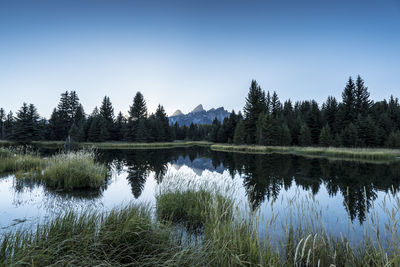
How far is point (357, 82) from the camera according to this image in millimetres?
45531

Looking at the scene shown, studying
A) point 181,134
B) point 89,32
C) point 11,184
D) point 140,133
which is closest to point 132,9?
point 89,32

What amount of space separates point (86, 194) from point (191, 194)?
4.37m

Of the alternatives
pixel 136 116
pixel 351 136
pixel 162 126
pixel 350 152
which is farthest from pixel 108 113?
pixel 351 136

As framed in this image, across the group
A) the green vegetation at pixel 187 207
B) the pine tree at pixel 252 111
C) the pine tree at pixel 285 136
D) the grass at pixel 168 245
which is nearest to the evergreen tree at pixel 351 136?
the pine tree at pixel 285 136

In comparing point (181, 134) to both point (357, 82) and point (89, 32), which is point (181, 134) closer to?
point (357, 82)

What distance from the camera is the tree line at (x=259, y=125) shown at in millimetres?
39031

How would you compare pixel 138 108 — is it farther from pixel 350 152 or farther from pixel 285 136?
pixel 350 152

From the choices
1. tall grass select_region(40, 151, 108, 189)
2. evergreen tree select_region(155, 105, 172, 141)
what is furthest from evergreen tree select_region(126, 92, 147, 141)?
tall grass select_region(40, 151, 108, 189)

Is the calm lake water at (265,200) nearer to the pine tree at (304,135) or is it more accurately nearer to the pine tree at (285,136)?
the pine tree at (285,136)

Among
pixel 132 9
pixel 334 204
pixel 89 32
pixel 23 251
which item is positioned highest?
pixel 132 9

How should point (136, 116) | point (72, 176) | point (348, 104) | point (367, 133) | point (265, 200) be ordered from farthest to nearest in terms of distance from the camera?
1. point (136, 116)
2. point (348, 104)
3. point (367, 133)
4. point (72, 176)
5. point (265, 200)

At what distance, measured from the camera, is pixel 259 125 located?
42.5 metres

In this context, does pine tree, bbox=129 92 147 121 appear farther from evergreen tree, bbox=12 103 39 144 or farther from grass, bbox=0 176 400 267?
grass, bbox=0 176 400 267

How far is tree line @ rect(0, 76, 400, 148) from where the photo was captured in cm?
3903
